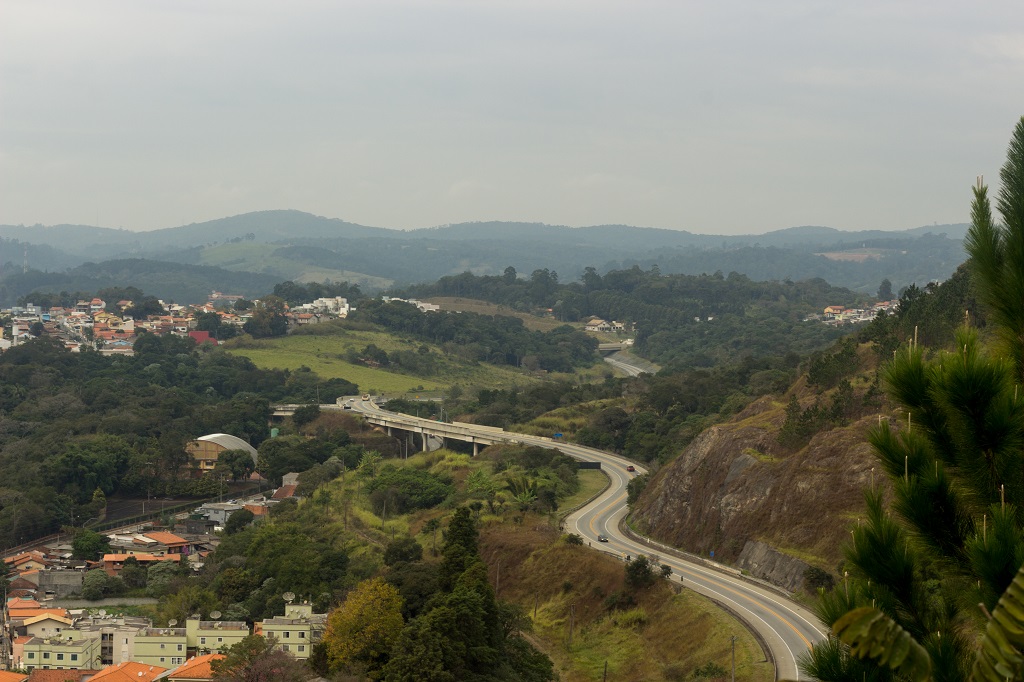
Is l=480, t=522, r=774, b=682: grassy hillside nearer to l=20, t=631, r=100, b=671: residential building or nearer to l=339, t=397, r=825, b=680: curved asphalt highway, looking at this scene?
l=339, t=397, r=825, b=680: curved asphalt highway

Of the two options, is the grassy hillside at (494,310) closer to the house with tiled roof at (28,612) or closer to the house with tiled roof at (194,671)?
the house with tiled roof at (28,612)

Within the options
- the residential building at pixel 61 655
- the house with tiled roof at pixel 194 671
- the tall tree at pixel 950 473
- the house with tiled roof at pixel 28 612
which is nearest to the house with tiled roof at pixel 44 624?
the house with tiled roof at pixel 28 612

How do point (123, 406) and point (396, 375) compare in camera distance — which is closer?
point (123, 406)

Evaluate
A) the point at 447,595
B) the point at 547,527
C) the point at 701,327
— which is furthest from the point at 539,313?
the point at 447,595

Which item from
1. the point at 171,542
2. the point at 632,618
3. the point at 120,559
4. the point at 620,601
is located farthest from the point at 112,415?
the point at 632,618

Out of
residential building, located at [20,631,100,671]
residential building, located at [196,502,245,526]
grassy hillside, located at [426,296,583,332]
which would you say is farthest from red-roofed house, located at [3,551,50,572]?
grassy hillside, located at [426,296,583,332]

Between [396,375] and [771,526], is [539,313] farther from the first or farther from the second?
[771,526]
